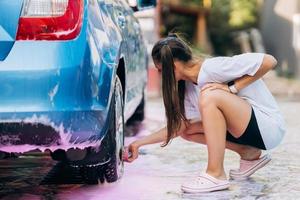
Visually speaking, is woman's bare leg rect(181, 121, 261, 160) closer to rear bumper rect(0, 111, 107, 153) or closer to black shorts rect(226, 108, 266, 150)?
black shorts rect(226, 108, 266, 150)

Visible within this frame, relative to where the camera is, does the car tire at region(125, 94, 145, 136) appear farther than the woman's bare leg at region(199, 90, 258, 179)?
Yes

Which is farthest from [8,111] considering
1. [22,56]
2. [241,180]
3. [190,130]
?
[241,180]

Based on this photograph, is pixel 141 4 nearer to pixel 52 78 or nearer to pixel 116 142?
pixel 116 142

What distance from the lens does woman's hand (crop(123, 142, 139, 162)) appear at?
396 centimetres

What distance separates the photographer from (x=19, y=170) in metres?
4.48

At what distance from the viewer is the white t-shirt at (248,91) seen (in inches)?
144

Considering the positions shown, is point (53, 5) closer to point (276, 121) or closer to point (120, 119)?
point (120, 119)

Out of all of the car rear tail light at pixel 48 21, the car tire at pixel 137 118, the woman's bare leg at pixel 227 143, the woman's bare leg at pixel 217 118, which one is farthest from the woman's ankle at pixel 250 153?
the car tire at pixel 137 118

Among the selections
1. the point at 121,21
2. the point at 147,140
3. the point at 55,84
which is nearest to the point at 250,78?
the point at 147,140

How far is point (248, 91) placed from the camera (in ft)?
12.6

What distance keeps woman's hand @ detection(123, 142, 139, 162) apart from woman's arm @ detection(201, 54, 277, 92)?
531 millimetres

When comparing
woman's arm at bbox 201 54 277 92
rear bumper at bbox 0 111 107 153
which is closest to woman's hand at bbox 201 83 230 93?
woman's arm at bbox 201 54 277 92

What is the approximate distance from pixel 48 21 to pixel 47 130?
491 millimetres

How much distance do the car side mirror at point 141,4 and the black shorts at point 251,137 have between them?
181cm
